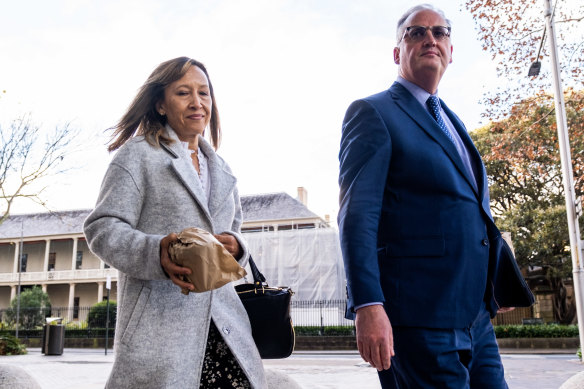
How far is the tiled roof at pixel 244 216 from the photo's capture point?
151 feet

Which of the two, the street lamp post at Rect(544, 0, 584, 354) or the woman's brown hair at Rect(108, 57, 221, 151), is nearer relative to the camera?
the woman's brown hair at Rect(108, 57, 221, 151)

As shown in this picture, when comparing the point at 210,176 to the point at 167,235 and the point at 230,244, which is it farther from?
the point at 167,235

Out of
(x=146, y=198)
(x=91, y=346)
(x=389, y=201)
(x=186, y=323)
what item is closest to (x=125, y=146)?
(x=146, y=198)

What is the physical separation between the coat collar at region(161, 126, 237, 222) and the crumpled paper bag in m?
0.35

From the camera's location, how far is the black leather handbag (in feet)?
7.00

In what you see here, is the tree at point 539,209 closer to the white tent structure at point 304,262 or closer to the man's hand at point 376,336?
the white tent structure at point 304,262

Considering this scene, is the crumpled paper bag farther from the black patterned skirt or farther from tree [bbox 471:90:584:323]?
tree [bbox 471:90:584:323]

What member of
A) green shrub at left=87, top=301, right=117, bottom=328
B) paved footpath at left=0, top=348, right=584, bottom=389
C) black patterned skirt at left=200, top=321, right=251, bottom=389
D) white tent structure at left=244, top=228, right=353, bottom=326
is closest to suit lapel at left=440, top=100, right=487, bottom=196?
black patterned skirt at left=200, top=321, right=251, bottom=389

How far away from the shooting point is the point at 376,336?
1834mm

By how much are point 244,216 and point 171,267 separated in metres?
46.1

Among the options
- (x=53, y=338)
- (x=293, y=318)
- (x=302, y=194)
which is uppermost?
(x=302, y=194)

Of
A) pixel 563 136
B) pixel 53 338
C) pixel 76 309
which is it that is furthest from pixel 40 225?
pixel 563 136

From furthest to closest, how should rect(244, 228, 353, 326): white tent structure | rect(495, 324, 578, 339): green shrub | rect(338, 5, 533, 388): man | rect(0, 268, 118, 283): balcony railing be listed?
rect(0, 268, 118, 283): balcony railing < rect(244, 228, 353, 326): white tent structure < rect(495, 324, 578, 339): green shrub < rect(338, 5, 533, 388): man

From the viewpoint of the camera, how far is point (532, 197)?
3008cm
